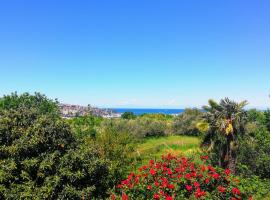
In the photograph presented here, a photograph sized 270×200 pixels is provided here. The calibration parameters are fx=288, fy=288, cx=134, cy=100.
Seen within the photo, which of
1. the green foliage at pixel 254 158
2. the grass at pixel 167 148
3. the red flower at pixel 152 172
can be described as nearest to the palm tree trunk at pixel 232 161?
the green foliage at pixel 254 158

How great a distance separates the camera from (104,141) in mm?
18844

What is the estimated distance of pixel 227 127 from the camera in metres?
23.4

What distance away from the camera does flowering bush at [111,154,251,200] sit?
1042cm

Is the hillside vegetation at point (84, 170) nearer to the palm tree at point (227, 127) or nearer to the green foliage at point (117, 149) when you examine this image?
the green foliage at point (117, 149)

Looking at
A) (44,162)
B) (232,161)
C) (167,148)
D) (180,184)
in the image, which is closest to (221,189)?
(180,184)

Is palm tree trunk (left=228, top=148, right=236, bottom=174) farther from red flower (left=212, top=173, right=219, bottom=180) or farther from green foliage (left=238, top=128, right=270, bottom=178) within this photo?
red flower (left=212, top=173, right=219, bottom=180)

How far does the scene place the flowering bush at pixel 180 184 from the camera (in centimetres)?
1042

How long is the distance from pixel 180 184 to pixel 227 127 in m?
13.8

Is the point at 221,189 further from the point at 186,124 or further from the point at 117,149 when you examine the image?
the point at 186,124

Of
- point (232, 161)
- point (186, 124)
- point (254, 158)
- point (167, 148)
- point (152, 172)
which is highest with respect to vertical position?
point (152, 172)

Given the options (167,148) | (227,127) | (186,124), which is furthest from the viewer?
(186,124)

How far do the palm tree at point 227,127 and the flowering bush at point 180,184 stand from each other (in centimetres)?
1204

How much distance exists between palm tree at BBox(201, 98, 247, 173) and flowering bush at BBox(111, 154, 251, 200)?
39.5 ft

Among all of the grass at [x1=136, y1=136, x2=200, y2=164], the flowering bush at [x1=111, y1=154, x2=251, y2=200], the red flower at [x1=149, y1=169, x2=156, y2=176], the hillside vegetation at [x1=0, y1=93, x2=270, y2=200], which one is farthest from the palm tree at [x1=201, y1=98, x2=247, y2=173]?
the red flower at [x1=149, y1=169, x2=156, y2=176]
